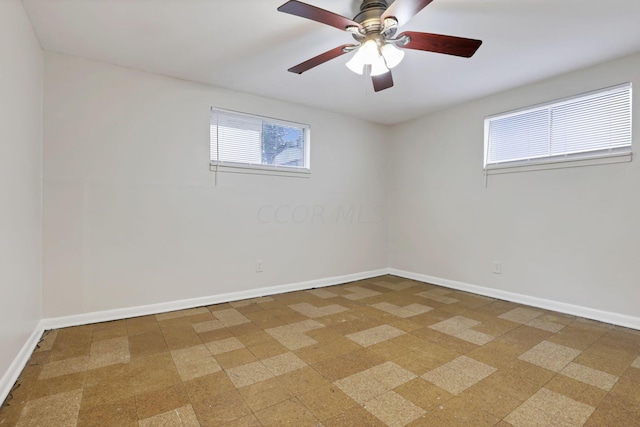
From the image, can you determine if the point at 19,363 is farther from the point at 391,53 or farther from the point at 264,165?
the point at 391,53

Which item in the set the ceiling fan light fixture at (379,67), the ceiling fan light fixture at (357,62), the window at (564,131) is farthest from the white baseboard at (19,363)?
the window at (564,131)

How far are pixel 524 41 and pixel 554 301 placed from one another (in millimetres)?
2609

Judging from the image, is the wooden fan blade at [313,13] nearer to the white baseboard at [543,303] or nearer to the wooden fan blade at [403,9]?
the wooden fan blade at [403,9]

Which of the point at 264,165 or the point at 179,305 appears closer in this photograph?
the point at 179,305

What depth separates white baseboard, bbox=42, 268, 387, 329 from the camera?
9.23ft

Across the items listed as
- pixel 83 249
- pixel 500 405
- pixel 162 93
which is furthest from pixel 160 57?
pixel 500 405

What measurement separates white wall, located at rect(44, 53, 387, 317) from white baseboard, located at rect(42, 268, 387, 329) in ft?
0.18

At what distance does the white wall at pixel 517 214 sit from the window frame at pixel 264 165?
64.0 inches

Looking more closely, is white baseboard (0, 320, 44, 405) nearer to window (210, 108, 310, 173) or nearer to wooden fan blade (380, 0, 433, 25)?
window (210, 108, 310, 173)

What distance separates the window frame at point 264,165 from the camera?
3553 millimetres

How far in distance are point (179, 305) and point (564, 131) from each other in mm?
4516

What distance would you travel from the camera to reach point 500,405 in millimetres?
1711

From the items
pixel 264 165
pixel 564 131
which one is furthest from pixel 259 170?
pixel 564 131

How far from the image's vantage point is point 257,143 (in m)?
3.89
